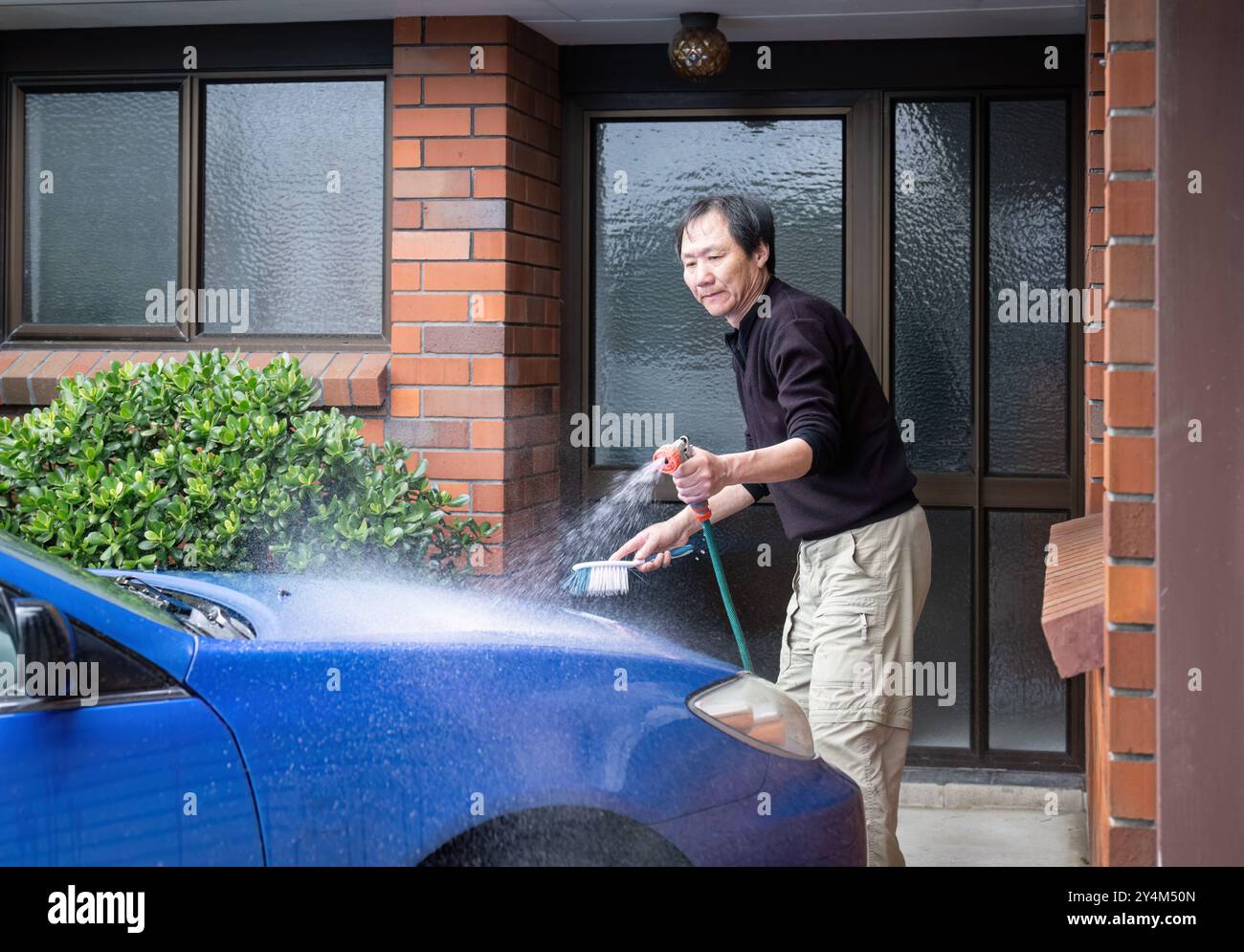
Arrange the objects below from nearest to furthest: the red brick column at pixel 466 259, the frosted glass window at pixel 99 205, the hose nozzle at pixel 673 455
Result: the hose nozzle at pixel 673 455, the red brick column at pixel 466 259, the frosted glass window at pixel 99 205

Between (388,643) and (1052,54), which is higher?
(1052,54)

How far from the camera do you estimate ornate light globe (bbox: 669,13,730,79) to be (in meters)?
5.74

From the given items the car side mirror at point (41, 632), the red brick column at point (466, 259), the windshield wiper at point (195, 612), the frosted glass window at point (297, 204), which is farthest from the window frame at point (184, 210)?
the car side mirror at point (41, 632)

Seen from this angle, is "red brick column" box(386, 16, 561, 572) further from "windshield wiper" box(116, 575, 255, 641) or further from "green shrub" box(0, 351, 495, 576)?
"windshield wiper" box(116, 575, 255, 641)

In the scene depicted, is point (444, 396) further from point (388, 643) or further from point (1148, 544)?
point (1148, 544)

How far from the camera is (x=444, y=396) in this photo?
19.3ft

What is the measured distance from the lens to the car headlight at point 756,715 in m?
3.13

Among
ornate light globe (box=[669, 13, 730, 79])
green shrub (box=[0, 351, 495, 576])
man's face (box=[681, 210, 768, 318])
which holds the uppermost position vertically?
ornate light globe (box=[669, 13, 730, 79])

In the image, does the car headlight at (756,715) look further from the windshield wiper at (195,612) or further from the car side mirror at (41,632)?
the car side mirror at (41,632)

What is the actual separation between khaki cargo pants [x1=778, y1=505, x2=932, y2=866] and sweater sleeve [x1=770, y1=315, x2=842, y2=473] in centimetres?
28

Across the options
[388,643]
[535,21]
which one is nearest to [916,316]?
[535,21]

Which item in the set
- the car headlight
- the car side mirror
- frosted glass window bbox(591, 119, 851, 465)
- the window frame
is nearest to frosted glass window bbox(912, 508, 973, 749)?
frosted glass window bbox(591, 119, 851, 465)

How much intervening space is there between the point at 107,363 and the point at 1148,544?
14.8 ft

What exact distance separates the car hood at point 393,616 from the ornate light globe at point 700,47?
2.84 m
